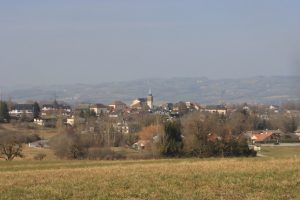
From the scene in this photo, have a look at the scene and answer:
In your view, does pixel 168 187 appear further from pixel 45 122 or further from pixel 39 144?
pixel 45 122

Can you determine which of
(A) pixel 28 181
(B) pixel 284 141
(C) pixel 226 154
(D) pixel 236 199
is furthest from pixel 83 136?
(D) pixel 236 199

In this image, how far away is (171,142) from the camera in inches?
2667

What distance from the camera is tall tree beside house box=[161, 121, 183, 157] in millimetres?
67312

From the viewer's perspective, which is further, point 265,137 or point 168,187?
point 265,137

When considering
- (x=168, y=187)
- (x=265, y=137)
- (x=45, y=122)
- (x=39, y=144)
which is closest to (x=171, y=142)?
(x=39, y=144)

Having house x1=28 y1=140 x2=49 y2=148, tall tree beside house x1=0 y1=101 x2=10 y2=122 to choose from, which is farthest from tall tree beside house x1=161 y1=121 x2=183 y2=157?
tall tree beside house x1=0 y1=101 x2=10 y2=122

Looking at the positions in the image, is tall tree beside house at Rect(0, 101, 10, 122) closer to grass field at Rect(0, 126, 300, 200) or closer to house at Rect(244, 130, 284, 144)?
house at Rect(244, 130, 284, 144)

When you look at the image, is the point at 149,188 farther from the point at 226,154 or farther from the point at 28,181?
the point at 226,154

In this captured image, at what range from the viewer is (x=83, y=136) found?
82.1 meters

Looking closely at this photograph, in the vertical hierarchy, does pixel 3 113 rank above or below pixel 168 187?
above

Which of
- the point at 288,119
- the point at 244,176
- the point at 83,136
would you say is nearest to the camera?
the point at 244,176

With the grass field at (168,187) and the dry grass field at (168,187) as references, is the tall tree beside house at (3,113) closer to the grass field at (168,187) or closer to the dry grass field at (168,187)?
the grass field at (168,187)

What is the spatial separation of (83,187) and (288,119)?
118021 millimetres

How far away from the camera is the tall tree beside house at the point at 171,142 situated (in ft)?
221
